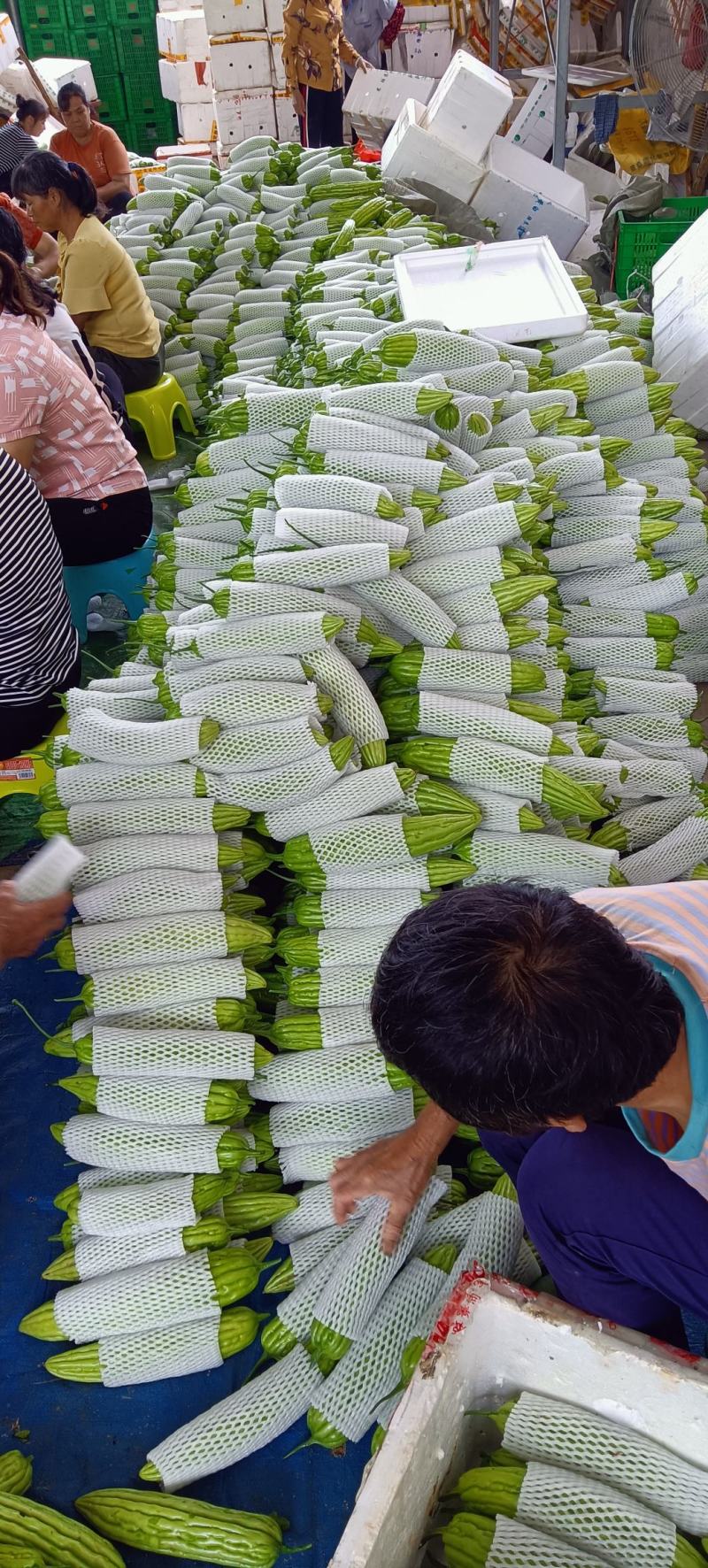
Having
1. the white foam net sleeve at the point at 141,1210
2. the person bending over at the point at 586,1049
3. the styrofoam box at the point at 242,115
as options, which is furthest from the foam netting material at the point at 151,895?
the styrofoam box at the point at 242,115

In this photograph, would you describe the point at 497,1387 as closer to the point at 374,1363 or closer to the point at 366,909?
the point at 374,1363

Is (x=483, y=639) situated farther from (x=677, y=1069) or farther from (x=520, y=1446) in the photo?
(x=520, y=1446)

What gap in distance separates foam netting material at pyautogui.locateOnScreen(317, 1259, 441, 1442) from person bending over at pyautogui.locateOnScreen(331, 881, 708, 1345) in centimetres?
34

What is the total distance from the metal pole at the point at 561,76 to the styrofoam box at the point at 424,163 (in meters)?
1.14

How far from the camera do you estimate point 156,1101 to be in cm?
220

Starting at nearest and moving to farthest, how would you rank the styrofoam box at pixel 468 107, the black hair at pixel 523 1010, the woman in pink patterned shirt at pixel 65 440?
the black hair at pixel 523 1010
the woman in pink patterned shirt at pixel 65 440
the styrofoam box at pixel 468 107

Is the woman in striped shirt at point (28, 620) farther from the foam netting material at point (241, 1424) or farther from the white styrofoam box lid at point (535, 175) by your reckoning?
the white styrofoam box lid at point (535, 175)

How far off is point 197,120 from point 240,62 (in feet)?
9.10

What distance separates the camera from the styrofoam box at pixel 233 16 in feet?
24.8

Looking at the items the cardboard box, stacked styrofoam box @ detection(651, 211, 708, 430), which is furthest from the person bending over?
the cardboard box

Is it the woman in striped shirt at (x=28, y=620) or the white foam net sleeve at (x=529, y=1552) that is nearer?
the white foam net sleeve at (x=529, y=1552)

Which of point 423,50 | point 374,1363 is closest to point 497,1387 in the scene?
point 374,1363

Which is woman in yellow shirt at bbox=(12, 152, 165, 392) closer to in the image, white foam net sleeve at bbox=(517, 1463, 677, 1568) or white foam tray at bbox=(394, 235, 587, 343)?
white foam tray at bbox=(394, 235, 587, 343)

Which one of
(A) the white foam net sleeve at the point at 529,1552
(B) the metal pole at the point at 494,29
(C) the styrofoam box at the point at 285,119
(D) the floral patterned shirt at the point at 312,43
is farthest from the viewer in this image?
(B) the metal pole at the point at 494,29
